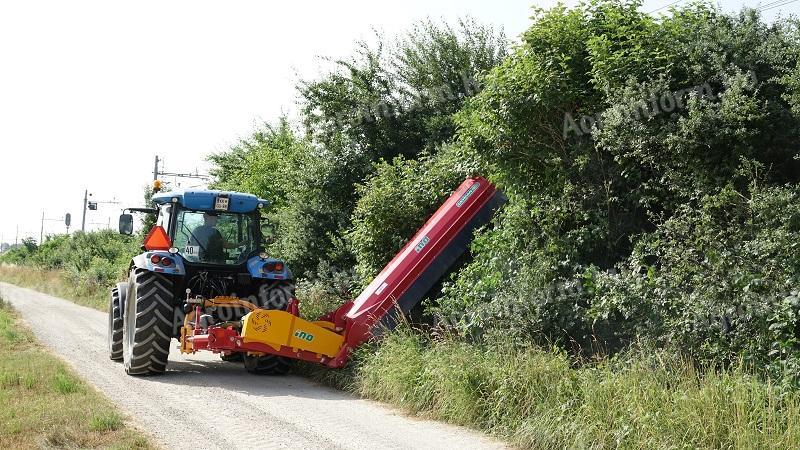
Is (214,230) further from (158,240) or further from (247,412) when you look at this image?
(247,412)

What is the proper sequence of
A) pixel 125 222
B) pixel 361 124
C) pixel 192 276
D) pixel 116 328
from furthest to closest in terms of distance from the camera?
pixel 361 124 < pixel 116 328 < pixel 125 222 < pixel 192 276

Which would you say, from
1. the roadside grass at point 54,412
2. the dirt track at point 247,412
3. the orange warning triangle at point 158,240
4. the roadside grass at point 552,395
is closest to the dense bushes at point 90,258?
the orange warning triangle at point 158,240

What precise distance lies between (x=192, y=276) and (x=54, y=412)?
4.11 m

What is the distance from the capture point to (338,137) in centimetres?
1633

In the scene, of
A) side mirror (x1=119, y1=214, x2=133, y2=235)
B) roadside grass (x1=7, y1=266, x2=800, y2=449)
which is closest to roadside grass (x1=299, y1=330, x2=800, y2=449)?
roadside grass (x1=7, y1=266, x2=800, y2=449)

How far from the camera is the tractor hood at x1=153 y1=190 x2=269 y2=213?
451 inches

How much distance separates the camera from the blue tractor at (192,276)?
33.9ft

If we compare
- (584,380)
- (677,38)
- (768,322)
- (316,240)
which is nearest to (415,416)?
(584,380)

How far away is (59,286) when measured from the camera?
33094mm

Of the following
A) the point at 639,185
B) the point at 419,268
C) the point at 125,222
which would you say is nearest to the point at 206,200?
the point at 125,222

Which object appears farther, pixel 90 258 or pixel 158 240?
pixel 90 258

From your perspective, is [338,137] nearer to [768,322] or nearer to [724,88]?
[724,88]

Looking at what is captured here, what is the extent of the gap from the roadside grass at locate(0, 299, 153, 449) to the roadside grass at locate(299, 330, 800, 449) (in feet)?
9.97

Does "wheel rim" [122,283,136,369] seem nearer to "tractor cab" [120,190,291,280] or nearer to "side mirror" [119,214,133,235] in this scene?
"tractor cab" [120,190,291,280]
